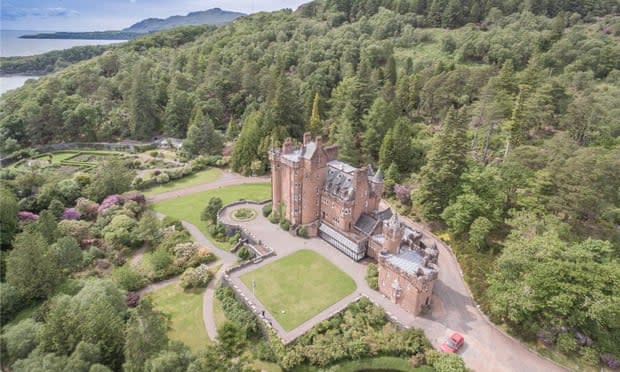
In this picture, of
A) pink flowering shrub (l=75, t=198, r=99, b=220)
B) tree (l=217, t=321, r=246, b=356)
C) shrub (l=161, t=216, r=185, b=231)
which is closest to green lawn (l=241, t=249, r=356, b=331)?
tree (l=217, t=321, r=246, b=356)

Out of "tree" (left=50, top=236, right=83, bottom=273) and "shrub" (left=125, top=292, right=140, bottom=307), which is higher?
"tree" (left=50, top=236, right=83, bottom=273)

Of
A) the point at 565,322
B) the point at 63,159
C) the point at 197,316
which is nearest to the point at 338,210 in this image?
the point at 197,316

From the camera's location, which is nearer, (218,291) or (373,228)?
(218,291)

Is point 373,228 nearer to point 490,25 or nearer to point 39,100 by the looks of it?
point 39,100

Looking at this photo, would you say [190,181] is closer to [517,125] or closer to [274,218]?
[274,218]

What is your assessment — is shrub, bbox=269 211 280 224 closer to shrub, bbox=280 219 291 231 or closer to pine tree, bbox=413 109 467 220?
shrub, bbox=280 219 291 231

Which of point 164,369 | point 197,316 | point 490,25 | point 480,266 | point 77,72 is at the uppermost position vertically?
point 490,25

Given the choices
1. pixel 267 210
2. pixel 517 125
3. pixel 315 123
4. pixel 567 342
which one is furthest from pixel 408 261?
pixel 315 123

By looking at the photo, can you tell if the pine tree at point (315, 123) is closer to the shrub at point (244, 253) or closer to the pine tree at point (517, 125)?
the shrub at point (244, 253)
